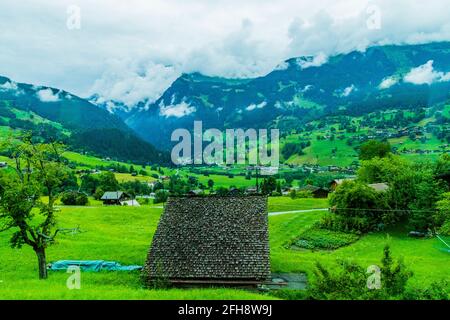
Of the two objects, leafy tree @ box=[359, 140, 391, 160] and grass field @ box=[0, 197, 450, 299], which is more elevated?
leafy tree @ box=[359, 140, 391, 160]

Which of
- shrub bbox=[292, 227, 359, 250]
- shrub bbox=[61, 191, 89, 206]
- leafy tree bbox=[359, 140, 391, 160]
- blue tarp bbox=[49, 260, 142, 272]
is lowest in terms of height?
shrub bbox=[292, 227, 359, 250]

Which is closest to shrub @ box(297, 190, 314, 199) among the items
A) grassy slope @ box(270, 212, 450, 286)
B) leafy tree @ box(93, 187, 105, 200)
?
grassy slope @ box(270, 212, 450, 286)

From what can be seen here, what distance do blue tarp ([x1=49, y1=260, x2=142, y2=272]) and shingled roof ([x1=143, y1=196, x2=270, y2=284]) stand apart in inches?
358

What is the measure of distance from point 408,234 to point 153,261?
45354 mm

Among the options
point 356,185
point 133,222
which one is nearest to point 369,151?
point 356,185

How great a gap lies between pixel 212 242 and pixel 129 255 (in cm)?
1650

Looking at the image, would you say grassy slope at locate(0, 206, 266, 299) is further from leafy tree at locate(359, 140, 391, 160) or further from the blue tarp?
leafy tree at locate(359, 140, 391, 160)

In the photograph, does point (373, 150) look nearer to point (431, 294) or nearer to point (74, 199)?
point (74, 199)

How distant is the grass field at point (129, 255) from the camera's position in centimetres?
2147

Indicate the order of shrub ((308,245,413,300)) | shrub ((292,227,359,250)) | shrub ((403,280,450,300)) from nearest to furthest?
shrub ((308,245,413,300)) < shrub ((403,280,450,300)) < shrub ((292,227,359,250))

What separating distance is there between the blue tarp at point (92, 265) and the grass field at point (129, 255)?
146 cm

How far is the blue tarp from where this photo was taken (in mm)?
38750

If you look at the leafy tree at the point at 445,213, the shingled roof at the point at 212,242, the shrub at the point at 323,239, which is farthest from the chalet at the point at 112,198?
the shingled roof at the point at 212,242
